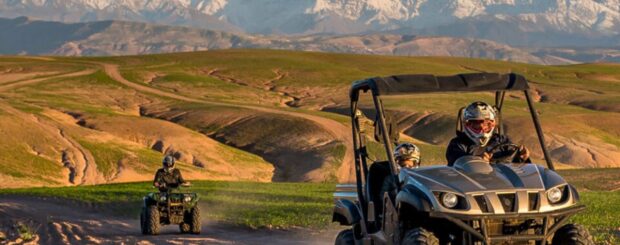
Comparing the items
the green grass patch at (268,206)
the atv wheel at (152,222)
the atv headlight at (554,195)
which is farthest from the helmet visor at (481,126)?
the atv wheel at (152,222)

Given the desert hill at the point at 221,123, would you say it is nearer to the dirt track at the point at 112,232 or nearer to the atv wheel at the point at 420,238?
the dirt track at the point at 112,232

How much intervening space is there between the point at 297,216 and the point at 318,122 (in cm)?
5925

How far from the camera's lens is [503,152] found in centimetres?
1169

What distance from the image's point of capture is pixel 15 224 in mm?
28375

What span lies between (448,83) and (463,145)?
779 millimetres

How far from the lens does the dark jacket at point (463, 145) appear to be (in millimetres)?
11820

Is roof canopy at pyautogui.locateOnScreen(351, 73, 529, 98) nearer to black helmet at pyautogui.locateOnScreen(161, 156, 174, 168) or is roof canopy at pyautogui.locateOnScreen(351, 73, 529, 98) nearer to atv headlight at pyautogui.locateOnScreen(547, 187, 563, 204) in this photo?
atv headlight at pyautogui.locateOnScreen(547, 187, 563, 204)

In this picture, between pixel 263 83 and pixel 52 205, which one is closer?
pixel 52 205

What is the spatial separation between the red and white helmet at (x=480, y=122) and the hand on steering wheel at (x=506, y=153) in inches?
10.5

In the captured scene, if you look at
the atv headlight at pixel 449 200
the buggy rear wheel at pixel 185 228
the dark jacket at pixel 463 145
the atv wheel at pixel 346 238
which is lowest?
the buggy rear wheel at pixel 185 228

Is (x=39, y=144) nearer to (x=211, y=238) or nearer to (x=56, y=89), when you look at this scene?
(x=56, y=89)

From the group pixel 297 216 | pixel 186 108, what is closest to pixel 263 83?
pixel 186 108

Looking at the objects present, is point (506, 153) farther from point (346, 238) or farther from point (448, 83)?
point (346, 238)

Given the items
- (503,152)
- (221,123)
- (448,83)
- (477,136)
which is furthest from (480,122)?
(221,123)
